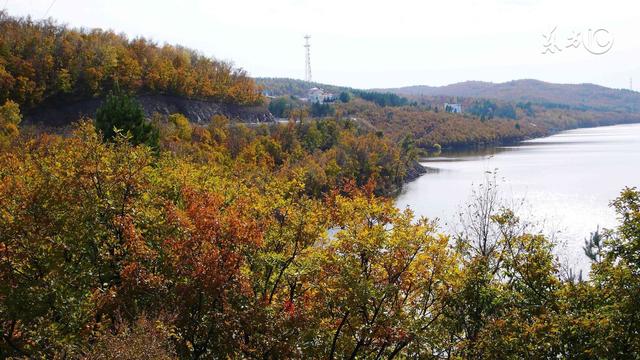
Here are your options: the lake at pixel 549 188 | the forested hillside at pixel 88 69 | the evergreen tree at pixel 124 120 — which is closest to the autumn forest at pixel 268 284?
the lake at pixel 549 188

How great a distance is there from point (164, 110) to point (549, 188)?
45474 millimetres

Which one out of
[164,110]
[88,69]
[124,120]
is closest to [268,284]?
[124,120]

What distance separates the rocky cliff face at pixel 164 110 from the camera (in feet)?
190

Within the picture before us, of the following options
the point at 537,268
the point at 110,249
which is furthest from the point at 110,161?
the point at 537,268

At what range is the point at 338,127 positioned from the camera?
81.9m

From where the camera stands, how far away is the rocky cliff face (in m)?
57.8

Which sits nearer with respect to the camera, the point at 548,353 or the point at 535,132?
the point at 548,353

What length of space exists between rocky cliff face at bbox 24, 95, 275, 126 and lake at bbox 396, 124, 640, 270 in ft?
89.2

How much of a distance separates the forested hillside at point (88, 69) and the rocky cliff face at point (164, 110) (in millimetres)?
815

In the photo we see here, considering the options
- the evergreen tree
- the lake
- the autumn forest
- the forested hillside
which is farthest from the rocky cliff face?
the autumn forest

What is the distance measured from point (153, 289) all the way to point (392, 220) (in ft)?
18.8

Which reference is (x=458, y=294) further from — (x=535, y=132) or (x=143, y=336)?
(x=535, y=132)

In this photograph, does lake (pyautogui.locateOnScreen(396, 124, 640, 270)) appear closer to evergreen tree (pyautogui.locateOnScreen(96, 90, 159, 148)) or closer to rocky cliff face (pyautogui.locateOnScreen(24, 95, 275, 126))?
evergreen tree (pyautogui.locateOnScreen(96, 90, 159, 148))

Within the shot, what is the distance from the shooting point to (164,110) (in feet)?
226
